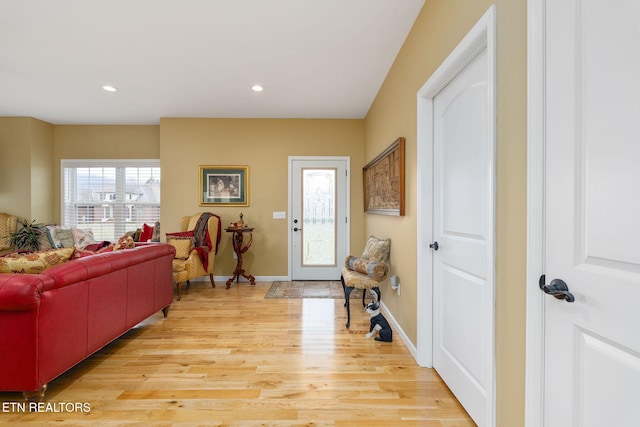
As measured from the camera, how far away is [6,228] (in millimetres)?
4648

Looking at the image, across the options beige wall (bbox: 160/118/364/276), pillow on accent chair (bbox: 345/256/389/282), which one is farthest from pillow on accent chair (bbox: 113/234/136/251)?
pillow on accent chair (bbox: 345/256/389/282)

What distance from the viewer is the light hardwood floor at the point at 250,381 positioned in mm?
1681

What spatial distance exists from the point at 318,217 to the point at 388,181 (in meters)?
2.06

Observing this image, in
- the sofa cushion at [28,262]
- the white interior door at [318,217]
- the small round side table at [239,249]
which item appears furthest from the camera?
the white interior door at [318,217]

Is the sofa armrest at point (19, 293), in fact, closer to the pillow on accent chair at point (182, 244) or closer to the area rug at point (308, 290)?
the pillow on accent chair at point (182, 244)

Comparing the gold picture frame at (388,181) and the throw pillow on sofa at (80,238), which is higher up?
the gold picture frame at (388,181)

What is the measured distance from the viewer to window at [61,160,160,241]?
5.29 meters

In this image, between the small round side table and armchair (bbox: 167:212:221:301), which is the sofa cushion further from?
the small round side table

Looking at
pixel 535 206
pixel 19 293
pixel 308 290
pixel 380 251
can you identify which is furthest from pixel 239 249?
pixel 535 206

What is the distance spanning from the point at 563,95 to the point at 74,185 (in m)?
6.78

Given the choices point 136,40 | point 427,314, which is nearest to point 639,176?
point 427,314

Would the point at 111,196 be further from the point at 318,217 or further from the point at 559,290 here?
the point at 559,290

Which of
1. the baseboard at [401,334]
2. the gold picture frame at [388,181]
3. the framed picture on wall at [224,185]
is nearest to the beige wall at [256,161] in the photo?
the framed picture on wall at [224,185]

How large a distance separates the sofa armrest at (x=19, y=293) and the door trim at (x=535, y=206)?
2448mm
